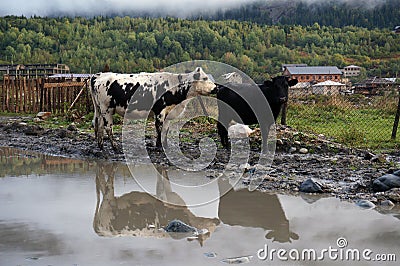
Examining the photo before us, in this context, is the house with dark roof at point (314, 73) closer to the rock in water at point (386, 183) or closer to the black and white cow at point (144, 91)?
the black and white cow at point (144, 91)

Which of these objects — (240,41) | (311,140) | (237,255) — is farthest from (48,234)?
(240,41)

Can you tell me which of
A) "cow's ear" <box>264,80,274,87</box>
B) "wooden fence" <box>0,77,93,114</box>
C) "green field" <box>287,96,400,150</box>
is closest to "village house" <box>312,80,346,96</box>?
"green field" <box>287,96,400,150</box>

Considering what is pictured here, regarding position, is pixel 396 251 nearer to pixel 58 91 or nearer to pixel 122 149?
pixel 122 149

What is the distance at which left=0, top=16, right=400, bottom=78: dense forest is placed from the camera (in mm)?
87062

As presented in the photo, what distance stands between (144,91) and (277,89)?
2.90 metres

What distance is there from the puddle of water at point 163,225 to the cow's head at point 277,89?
377cm

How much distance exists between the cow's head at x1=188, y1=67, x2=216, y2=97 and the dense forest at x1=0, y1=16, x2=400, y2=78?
2551 inches

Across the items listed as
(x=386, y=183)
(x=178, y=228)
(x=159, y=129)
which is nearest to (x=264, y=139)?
(x=159, y=129)

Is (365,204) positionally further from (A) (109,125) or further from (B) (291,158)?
(A) (109,125)

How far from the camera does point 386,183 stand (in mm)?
7395

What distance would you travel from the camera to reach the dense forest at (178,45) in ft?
286

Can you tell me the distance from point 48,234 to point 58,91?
1626cm

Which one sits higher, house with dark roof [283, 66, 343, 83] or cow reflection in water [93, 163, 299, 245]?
cow reflection in water [93, 163, 299, 245]

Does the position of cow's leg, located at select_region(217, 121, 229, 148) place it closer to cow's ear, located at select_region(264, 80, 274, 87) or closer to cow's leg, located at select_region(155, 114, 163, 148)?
cow's leg, located at select_region(155, 114, 163, 148)
